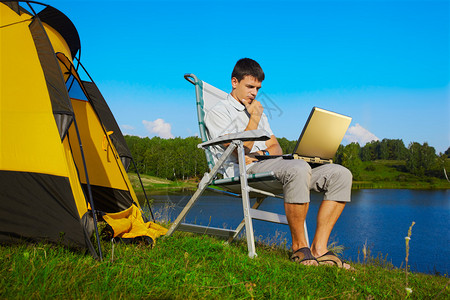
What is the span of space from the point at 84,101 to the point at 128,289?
3.02m

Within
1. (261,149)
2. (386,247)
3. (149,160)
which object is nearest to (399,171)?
(149,160)

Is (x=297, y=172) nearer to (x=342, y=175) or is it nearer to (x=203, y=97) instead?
(x=342, y=175)

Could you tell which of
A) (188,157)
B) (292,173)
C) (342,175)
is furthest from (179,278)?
(188,157)

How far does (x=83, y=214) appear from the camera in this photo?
8.28ft

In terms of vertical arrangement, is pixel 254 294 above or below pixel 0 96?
below

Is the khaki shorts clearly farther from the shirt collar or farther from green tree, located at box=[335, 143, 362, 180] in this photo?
green tree, located at box=[335, 143, 362, 180]

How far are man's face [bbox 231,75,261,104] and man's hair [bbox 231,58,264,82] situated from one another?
0.10 feet

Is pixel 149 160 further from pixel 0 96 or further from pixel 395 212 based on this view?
pixel 0 96

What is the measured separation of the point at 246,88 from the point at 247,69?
0.55ft

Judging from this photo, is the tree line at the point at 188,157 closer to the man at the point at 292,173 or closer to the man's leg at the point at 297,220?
the man at the point at 292,173

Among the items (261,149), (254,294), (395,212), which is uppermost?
(261,149)

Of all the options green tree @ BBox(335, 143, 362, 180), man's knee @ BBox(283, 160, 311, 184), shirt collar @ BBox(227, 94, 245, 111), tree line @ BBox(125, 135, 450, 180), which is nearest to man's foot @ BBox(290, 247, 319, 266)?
man's knee @ BBox(283, 160, 311, 184)

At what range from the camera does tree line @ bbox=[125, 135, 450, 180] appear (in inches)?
2103

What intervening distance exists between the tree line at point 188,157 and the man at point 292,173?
35.9 m
